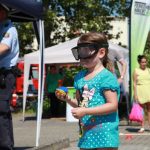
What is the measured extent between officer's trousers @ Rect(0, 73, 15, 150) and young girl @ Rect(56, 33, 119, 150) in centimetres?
248

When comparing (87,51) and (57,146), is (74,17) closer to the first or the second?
(57,146)

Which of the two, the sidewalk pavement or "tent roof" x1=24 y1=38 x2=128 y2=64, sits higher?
"tent roof" x1=24 y1=38 x2=128 y2=64

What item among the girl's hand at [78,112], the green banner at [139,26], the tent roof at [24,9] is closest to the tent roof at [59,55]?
the green banner at [139,26]

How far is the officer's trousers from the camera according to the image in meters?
6.90

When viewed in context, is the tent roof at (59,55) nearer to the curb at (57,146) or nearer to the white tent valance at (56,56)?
the white tent valance at (56,56)

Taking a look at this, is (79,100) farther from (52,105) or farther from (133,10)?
(52,105)

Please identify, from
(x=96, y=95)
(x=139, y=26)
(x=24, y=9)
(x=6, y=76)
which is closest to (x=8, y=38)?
(x=6, y=76)

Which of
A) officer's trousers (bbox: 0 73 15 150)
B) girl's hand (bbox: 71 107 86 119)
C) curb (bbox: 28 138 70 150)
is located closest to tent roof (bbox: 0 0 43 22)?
officer's trousers (bbox: 0 73 15 150)

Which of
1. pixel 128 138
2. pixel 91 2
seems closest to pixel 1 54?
pixel 128 138

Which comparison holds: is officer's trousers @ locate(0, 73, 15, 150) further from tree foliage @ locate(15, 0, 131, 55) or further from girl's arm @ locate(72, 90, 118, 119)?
tree foliage @ locate(15, 0, 131, 55)

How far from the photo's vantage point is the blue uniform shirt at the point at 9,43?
22.4ft

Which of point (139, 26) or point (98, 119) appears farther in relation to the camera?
point (139, 26)

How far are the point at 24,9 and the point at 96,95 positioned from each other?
3947mm

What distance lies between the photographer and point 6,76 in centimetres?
692
